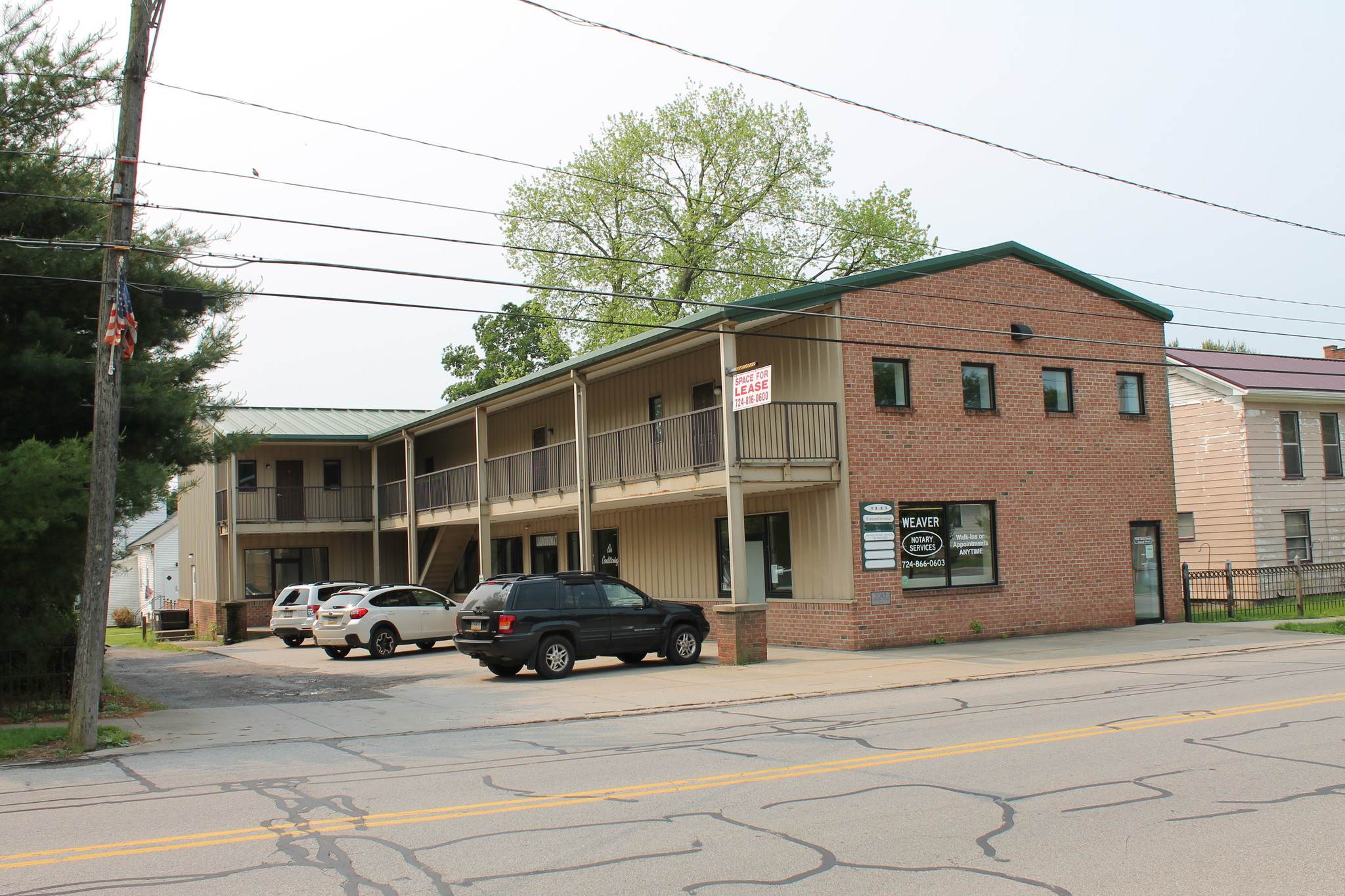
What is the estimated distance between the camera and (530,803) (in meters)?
8.16

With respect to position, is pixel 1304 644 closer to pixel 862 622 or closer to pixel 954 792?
pixel 862 622

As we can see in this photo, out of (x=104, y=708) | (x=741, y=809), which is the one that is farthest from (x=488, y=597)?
(x=741, y=809)

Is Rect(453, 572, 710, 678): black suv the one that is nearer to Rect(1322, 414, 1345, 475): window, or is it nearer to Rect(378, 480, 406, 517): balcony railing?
Rect(378, 480, 406, 517): balcony railing

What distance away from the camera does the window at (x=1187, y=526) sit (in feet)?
104

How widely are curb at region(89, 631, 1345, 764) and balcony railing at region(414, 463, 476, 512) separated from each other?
16.6m

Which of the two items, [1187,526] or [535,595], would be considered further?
[1187,526]

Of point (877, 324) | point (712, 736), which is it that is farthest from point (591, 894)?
point (877, 324)

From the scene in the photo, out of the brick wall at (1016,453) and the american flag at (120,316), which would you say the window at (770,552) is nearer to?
the brick wall at (1016,453)

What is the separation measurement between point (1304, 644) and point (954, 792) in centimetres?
1440

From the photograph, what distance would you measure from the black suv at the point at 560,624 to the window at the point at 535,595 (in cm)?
1

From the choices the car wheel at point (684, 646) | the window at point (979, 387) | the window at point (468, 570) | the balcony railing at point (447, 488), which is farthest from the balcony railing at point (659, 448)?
the window at point (468, 570)

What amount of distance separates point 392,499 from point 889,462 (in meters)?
20.6

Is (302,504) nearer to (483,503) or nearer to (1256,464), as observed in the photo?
(483,503)

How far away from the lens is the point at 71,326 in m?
16.4
